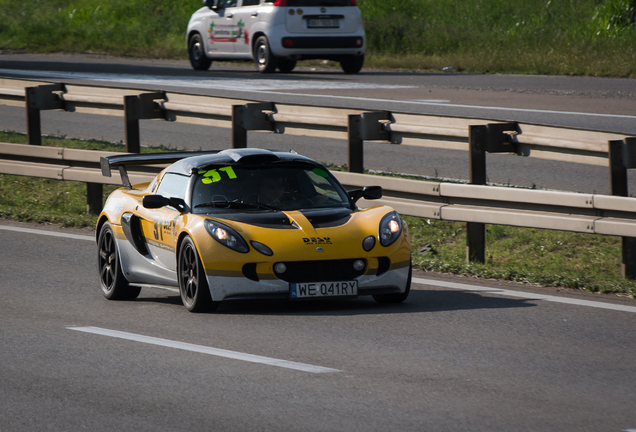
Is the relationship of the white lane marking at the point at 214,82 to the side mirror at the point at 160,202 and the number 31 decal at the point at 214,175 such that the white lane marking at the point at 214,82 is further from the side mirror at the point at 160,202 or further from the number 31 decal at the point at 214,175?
the side mirror at the point at 160,202

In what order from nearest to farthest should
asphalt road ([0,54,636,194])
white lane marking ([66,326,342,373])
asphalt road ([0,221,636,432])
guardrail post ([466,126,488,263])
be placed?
asphalt road ([0,221,636,432]) → white lane marking ([66,326,342,373]) → guardrail post ([466,126,488,263]) → asphalt road ([0,54,636,194])

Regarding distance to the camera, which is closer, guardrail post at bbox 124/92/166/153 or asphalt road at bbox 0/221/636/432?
asphalt road at bbox 0/221/636/432

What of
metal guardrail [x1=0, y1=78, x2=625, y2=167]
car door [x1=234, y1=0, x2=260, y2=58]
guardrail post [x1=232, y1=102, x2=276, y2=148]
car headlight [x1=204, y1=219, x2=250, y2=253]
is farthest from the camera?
car door [x1=234, y1=0, x2=260, y2=58]

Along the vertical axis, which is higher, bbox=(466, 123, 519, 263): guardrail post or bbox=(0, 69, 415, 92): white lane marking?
bbox=(0, 69, 415, 92): white lane marking

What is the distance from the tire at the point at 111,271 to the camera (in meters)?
9.09

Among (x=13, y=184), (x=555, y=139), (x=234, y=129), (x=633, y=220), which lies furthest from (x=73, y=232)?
(x=633, y=220)

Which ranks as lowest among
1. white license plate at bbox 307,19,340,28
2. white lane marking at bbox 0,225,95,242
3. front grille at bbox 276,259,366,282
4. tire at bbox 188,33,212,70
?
white lane marking at bbox 0,225,95,242

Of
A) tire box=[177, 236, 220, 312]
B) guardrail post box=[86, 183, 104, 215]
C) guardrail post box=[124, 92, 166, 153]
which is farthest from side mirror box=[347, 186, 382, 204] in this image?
guardrail post box=[86, 183, 104, 215]

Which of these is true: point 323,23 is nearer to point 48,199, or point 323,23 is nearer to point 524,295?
point 48,199

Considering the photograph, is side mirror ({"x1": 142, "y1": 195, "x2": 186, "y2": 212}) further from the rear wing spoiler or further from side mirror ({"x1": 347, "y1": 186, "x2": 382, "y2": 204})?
side mirror ({"x1": 347, "y1": 186, "x2": 382, "y2": 204})

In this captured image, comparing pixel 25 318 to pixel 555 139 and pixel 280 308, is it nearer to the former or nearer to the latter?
pixel 280 308

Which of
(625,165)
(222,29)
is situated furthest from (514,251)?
(222,29)

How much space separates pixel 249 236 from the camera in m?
8.08

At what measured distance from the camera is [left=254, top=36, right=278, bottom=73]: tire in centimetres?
2786
